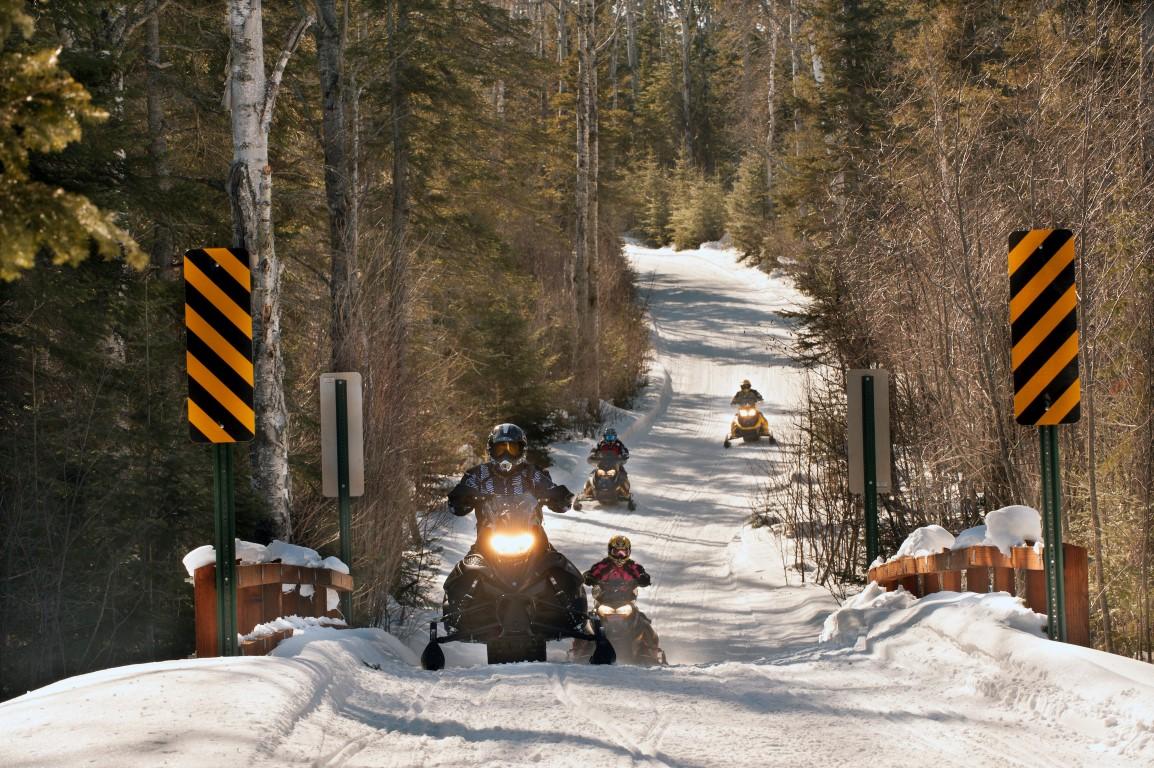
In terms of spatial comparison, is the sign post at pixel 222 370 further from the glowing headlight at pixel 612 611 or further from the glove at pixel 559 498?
the glowing headlight at pixel 612 611

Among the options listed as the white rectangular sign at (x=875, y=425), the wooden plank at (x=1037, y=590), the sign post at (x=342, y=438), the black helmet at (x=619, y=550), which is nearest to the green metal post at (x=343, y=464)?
the sign post at (x=342, y=438)

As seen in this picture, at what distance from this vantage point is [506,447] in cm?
943

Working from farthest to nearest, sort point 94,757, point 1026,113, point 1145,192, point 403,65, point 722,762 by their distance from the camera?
1. point 403,65
2. point 1026,113
3. point 1145,192
4. point 722,762
5. point 94,757

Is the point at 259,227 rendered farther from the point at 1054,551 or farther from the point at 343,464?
the point at 1054,551

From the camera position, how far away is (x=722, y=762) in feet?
15.3

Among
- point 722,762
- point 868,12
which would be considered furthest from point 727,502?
point 868,12

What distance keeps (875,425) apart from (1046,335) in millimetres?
3212

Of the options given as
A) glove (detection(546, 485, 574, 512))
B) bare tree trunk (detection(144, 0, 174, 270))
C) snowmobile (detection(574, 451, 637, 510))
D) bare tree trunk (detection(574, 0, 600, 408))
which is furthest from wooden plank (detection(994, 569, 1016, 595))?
bare tree trunk (detection(574, 0, 600, 408))

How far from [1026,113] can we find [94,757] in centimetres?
1024

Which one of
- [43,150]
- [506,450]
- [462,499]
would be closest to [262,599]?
[462,499]

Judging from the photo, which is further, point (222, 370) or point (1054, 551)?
point (222, 370)

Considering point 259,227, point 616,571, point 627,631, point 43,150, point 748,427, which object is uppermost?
point 259,227

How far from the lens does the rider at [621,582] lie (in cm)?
1083

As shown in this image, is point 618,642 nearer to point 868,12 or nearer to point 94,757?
point 94,757
